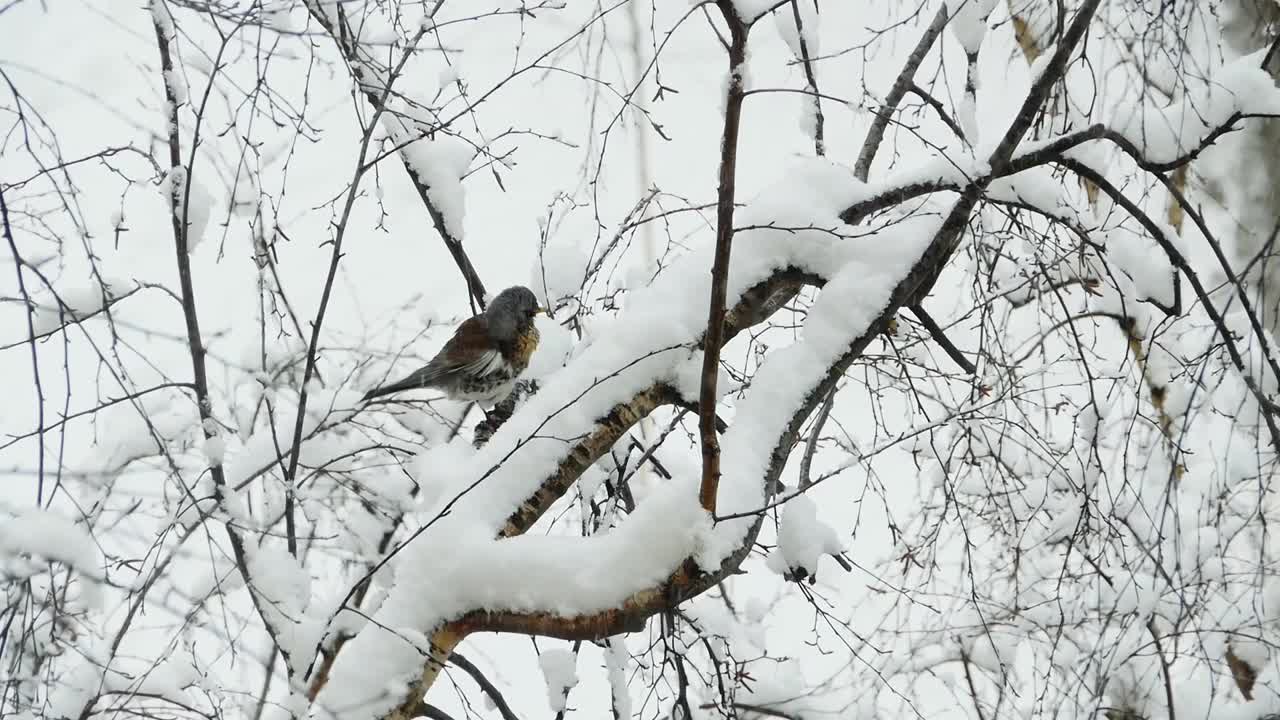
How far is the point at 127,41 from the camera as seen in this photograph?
7160 mm

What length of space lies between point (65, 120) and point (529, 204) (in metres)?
3.39

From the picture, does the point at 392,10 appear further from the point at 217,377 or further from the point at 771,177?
the point at 771,177

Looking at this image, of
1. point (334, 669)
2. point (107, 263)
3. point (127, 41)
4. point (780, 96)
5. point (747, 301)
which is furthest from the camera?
point (780, 96)

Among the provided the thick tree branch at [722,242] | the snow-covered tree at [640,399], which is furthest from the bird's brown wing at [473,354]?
the thick tree branch at [722,242]

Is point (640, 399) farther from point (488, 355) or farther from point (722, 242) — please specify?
point (488, 355)

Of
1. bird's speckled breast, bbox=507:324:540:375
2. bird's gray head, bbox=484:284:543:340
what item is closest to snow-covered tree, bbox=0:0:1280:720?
bird's speckled breast, bbox=507:324:540:375

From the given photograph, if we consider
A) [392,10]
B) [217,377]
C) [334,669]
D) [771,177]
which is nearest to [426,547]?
[334,669]

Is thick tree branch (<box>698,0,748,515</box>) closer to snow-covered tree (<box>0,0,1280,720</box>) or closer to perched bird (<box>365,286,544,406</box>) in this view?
snow-covered tree (<box>0,0,1280,720</box>)

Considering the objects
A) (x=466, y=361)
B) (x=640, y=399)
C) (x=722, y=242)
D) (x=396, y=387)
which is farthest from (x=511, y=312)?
(x=722, y=242)

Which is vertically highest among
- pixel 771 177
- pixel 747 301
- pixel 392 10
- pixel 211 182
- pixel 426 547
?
pixel 771 177

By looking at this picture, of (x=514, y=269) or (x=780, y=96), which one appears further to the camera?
(x=780, y=96)

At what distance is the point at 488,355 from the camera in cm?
378

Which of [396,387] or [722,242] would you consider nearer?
[722,242]

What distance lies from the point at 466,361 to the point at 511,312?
0.28m
